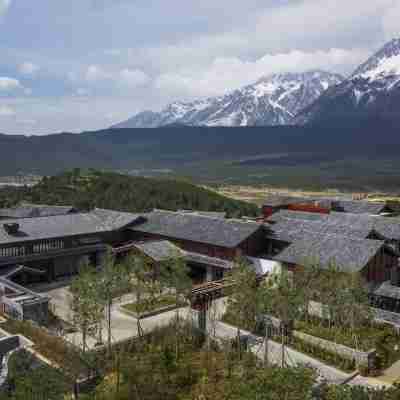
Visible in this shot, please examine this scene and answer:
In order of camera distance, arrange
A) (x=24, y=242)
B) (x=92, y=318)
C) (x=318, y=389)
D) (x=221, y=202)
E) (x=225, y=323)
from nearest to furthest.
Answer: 1. (x=318, y=389)
2. (x=92, y=318)
3. (x=225, y=323)
4. (x=24, y=242)
5. (x=221, y=202)

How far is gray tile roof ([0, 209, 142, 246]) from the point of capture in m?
35.6

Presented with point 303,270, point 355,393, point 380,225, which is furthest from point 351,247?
point 355,393

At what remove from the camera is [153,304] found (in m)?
29.4

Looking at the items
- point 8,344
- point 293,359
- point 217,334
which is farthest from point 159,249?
point 293,359

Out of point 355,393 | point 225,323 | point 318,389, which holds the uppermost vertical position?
point 355,393

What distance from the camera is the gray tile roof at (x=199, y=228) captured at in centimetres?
3666

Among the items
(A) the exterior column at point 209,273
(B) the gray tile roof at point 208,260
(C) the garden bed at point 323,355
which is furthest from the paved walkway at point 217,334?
(A) the exterior column at point 209,273

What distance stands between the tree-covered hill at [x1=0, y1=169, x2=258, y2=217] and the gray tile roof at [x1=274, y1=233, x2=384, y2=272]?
3603cm

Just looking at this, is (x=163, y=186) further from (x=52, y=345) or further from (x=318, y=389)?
(x=318, y=389)

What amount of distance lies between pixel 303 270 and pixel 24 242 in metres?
21.0

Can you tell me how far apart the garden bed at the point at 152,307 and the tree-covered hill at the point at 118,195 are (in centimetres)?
4024

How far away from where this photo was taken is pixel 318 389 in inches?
602

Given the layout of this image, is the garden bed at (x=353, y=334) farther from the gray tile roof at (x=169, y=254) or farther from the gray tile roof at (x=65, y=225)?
the gray tile roof at (x=65, y=225)

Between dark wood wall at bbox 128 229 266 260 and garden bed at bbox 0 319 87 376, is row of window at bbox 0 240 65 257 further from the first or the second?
dark wood wall at bbox 128 229 266 260
